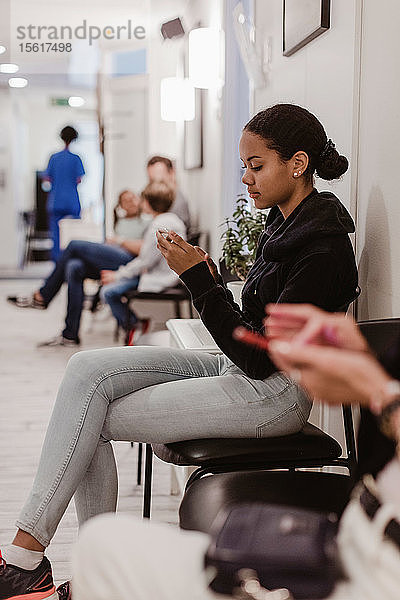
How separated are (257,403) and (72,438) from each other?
1.36 ft

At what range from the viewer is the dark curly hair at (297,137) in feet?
5.93

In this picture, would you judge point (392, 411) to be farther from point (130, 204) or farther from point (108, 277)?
point (130, 204)

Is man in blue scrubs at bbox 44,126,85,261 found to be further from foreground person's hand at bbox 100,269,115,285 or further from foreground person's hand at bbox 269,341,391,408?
foreground person's hand at bbox 269,341,391,408

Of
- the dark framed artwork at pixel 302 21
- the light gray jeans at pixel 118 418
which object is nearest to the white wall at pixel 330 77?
the dark framed artwork at pixel 302 21

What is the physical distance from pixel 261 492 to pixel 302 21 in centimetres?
166

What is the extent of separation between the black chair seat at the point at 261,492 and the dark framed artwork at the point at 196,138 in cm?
421

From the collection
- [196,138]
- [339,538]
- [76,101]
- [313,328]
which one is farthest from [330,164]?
[76,101]

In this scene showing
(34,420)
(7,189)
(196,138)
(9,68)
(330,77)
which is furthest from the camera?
(7,189)

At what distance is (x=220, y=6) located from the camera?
15.0 ft

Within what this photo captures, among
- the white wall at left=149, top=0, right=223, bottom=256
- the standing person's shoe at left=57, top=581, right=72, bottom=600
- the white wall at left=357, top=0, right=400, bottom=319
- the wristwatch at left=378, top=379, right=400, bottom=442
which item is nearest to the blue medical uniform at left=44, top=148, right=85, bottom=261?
the white wall at left=149, top=0, right=223, bottom=256

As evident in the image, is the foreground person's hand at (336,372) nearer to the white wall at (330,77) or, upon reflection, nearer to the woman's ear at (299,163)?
the woman's ear at (299,163)

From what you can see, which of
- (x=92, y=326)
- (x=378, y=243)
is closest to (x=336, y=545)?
(x=378, y=243)

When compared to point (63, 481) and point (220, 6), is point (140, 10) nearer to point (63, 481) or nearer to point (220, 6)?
point (220, 6)

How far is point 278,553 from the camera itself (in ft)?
3.29
